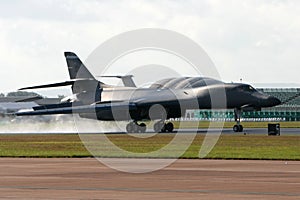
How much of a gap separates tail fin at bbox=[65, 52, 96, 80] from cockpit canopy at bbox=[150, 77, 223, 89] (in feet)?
22.2

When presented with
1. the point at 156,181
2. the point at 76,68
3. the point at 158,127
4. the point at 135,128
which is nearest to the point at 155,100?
the point at 158,127

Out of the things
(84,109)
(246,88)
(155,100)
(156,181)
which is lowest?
(156,181)

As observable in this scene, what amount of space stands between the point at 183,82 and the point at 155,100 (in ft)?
10.4

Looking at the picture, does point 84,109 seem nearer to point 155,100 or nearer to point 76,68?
point 155,100

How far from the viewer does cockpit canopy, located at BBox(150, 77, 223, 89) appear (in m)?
87.2

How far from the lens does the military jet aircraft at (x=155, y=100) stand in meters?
84.8

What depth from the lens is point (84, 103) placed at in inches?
3590

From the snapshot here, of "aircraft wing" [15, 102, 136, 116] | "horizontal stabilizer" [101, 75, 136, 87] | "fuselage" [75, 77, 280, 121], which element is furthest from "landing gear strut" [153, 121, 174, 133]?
"horizontal stabilizer" [101, 75, 136, 87]

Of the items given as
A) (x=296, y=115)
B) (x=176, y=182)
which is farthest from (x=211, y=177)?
(x=296, y=115)

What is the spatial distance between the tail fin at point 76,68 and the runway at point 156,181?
54.7 m

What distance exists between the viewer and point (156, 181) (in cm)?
2838

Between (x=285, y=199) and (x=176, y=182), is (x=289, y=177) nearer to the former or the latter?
(x=176, y=182)

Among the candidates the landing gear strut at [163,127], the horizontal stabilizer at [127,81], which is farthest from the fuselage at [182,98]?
the horizontal stabilizer at [127,81]

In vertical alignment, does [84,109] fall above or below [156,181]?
above
